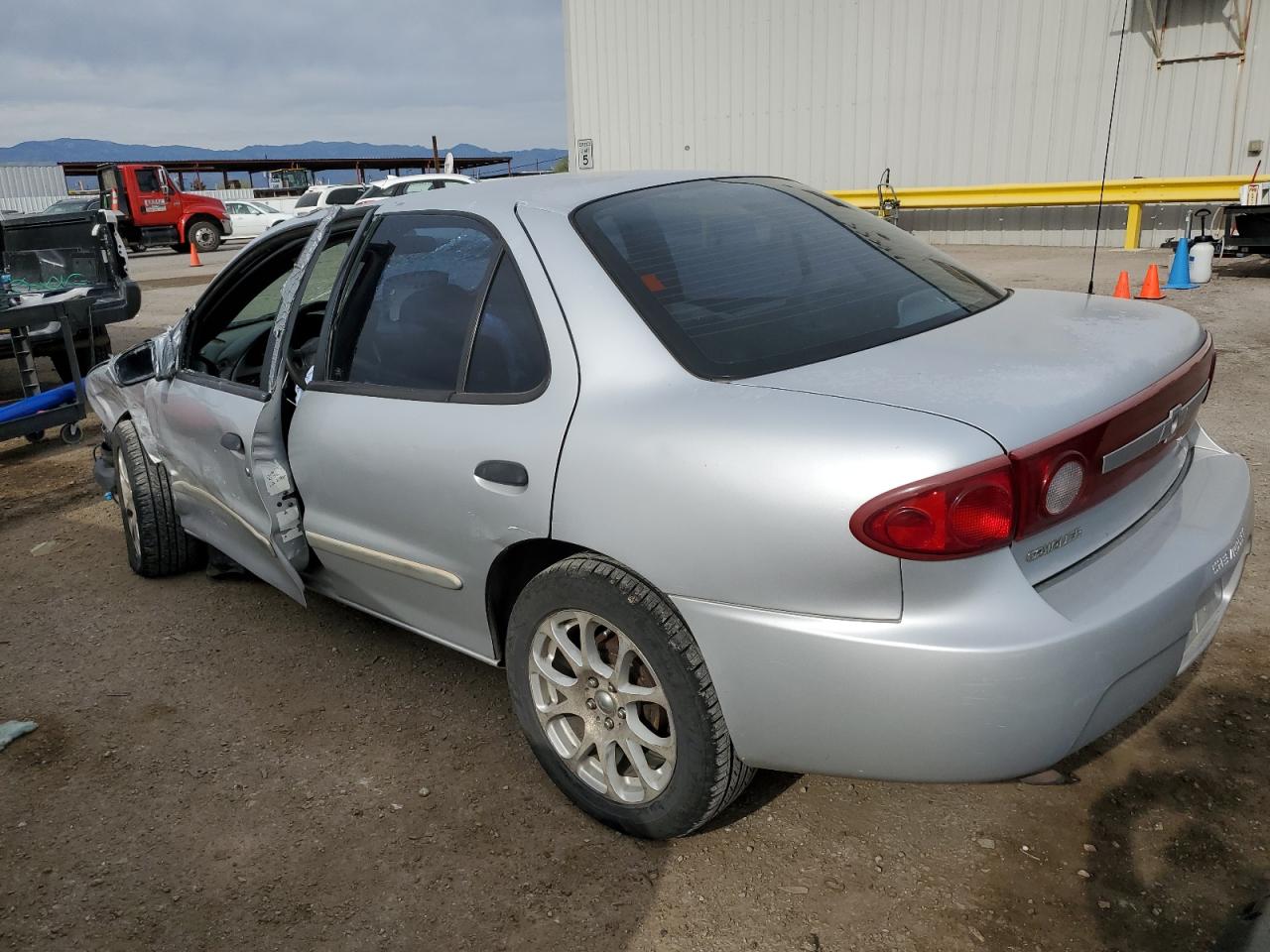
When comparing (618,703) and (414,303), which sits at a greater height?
(414,303)

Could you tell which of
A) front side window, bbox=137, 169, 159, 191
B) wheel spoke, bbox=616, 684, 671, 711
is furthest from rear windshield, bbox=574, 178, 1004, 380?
front side window, bbox=137, 169, 159, 191

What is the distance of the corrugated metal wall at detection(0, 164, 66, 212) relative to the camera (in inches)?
1451

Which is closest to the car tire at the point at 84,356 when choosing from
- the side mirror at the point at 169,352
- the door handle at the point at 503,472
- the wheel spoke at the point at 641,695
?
the side mirror at the point at 169,352

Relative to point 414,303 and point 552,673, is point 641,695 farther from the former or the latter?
point 414,303

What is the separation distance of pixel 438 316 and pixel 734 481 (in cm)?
120

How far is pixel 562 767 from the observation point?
258 centimetres

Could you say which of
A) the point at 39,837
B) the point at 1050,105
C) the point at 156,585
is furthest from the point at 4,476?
the point at 1050,105

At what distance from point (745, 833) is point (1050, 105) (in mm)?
15432

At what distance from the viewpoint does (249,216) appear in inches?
1200

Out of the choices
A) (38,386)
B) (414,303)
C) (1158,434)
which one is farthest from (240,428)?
(38,386)

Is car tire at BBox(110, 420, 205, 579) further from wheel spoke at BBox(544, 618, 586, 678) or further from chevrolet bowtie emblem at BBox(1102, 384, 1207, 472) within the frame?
chevrolet bowtie emblem at BBox(1102, 384, 1207, 472)

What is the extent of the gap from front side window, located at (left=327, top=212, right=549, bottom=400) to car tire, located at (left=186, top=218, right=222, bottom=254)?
27.6 m

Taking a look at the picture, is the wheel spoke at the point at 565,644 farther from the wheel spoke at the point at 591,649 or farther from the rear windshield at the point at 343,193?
Answer: the rear windshield at the point at 343,193

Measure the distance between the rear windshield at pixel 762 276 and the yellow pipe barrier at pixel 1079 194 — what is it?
10.4 metres
